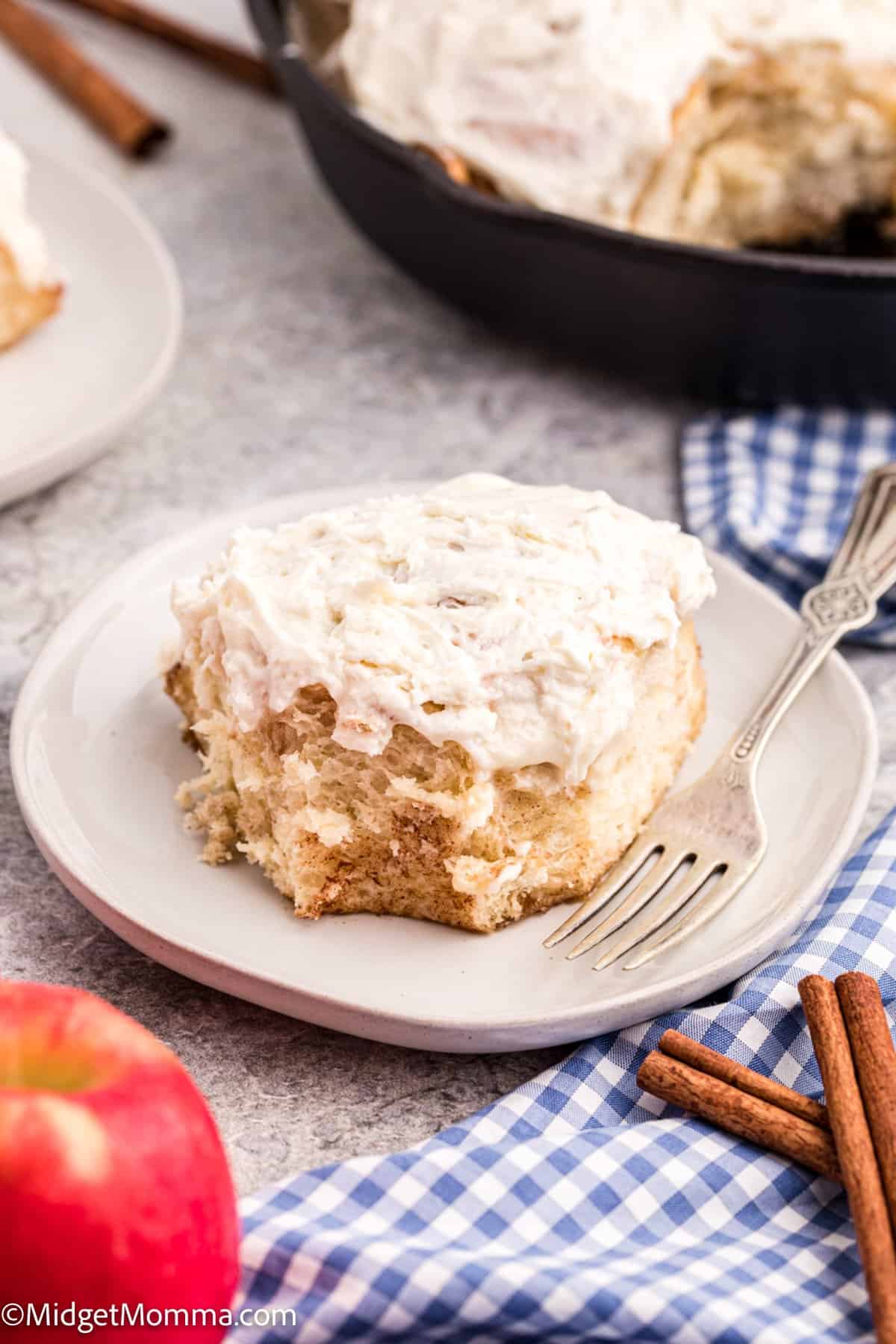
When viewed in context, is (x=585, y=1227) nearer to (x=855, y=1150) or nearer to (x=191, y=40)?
(x=855, y=1150)

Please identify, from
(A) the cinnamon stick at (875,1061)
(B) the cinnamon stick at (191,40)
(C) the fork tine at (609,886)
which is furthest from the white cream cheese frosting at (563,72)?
(A) the cinnamon stick at (875,1061)

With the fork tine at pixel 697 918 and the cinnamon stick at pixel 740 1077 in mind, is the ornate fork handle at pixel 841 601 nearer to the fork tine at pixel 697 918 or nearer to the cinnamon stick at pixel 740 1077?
the fork tine at pixel 697 918

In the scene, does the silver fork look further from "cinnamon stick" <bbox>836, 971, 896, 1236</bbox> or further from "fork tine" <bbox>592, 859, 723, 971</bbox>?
"cinnamon stick" <bbox>836, 971, 896, 1236</bbox>

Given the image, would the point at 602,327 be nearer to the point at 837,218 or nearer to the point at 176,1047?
the point at 837,218

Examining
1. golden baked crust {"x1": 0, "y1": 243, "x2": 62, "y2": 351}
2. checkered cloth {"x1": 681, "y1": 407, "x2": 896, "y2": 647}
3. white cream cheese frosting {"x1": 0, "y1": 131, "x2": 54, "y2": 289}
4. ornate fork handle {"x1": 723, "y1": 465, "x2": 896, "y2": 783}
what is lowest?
checkered cloth {"x1": 681, "y1": 407, "x2": 896, "y2": 647}

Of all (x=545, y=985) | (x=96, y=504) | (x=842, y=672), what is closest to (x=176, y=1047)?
(x=545, y=985)

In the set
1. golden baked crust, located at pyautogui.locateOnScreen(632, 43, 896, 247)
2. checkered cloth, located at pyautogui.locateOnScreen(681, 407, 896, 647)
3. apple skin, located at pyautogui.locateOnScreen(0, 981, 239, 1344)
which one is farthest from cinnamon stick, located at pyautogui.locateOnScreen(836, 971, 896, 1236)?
golden baked crust, located at pyautogui.locateOnScreen(632, 43, 896, 247)
